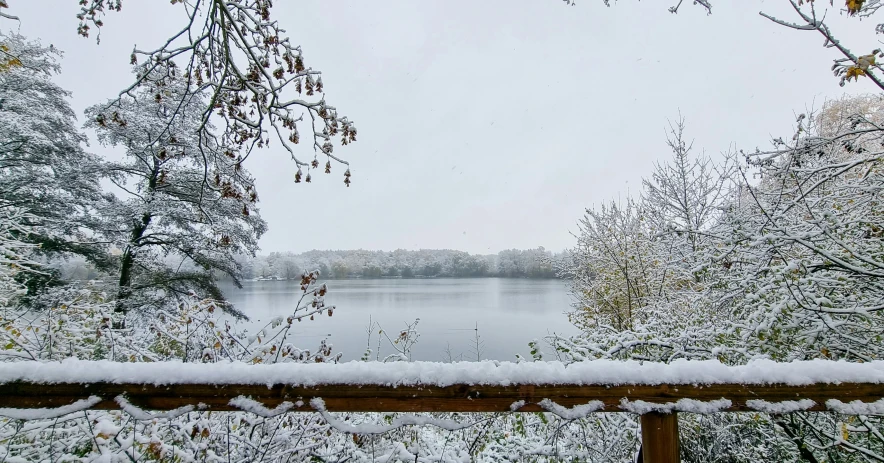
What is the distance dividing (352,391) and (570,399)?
549 millimetres

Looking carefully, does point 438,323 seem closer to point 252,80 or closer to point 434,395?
point 252,80

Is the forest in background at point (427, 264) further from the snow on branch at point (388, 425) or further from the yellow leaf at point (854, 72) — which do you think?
the snow on branch at point (388, 425)

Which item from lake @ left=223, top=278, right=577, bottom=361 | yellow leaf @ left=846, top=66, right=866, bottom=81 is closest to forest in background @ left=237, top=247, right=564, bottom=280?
lake @ left=223, top=278, right=577, bottom=361

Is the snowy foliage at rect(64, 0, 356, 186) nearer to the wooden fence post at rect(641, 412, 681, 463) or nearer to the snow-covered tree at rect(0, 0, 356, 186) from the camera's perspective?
the snow-covered tree at rect(0, 0, 356, 186)

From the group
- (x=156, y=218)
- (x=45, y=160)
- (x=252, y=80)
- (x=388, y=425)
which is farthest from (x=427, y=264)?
(x=388, y=425)

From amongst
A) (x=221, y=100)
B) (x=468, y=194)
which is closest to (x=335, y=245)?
(x=468, y=194)

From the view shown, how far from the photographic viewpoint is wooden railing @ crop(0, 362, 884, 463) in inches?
33.9

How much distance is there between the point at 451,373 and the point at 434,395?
68 mm

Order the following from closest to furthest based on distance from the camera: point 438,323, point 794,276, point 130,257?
point 794,276 < point 130,257 < point 438,323

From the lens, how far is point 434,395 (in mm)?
896

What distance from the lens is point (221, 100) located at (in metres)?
2.34

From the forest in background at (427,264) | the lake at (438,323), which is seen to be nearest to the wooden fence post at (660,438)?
the lake at (438,323)

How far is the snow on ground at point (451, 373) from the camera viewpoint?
0.87 meters

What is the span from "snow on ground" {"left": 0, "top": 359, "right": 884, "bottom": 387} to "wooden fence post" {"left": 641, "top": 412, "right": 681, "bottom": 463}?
108 mm
